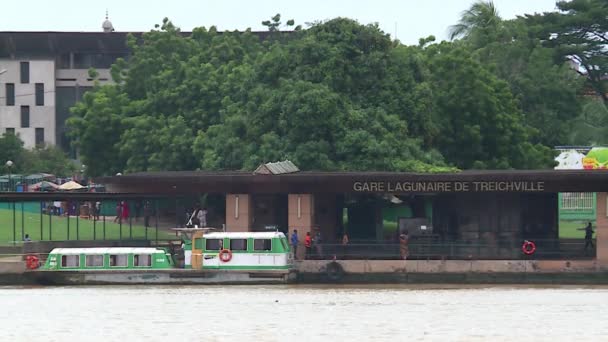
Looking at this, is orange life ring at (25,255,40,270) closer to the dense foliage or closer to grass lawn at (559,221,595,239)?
the dense foliage

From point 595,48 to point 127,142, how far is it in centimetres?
4986

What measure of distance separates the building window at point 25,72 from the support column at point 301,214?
239ft

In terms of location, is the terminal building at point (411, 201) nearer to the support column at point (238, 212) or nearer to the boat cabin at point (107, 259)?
the support column at point (238, 212)

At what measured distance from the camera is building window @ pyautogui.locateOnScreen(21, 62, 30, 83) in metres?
143

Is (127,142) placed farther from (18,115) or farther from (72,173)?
(18,115)

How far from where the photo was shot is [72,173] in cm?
13075

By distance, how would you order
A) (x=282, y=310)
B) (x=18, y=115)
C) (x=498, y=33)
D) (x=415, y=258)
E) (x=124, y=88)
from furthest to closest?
(x=18, y=115) < (x=498, y=33) < (x=124, y=88) < (x=415, y=258) < (x=282, y=310)

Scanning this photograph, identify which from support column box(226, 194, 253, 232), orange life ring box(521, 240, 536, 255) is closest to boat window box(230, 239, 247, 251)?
support column box(226, 194, 253, 232)

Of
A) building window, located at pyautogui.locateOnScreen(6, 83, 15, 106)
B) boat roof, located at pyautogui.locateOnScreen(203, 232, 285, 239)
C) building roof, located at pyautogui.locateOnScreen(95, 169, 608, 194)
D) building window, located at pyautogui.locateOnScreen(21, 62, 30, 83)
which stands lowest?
boat roof, located at pyautogui.locateOnScreen(203, 232, 285, 239)

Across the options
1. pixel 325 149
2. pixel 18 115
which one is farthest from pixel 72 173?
pixel 325 149

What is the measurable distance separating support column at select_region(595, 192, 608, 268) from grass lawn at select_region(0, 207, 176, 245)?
74.3ft

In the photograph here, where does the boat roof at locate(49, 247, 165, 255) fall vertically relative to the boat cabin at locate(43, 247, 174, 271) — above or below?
above

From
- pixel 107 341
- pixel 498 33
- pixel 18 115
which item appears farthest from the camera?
pixel 18 115

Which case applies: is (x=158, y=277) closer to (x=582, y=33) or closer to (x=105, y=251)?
(x=105, y=251)
